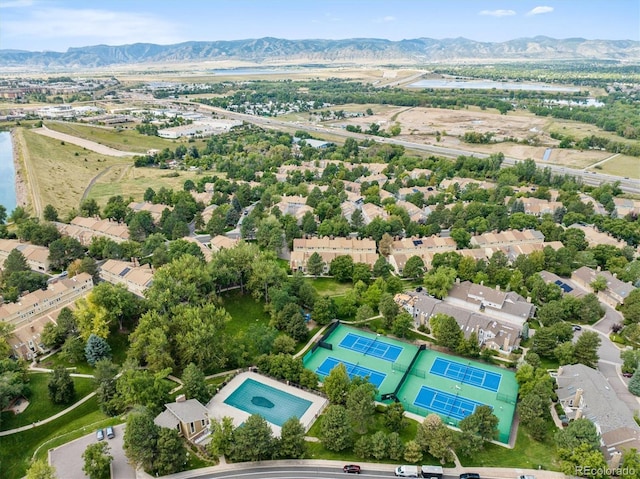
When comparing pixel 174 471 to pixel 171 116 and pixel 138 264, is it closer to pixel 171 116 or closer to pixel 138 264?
pixel 138 264

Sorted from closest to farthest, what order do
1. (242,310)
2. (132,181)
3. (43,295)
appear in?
(43,295), (242,310), (132,181)

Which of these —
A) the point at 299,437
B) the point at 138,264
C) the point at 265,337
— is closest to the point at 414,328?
the point at 265,337

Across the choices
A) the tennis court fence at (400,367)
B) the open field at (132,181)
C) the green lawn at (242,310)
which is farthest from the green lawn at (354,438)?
the open field at (132,181)

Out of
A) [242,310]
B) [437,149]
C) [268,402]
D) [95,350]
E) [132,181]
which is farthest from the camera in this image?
[437,149]

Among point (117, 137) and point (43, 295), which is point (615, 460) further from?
point (117, 137)

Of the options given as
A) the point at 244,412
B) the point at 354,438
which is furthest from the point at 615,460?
the point at 244,412

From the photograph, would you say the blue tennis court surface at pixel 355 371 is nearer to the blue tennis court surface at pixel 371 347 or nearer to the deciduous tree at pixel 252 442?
the blue tennis court surface at pixel 371 347

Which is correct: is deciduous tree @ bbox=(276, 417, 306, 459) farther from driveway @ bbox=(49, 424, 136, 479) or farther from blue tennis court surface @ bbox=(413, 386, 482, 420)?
blue tennis court surface @ bbox=(413, 386, 482, 420)
